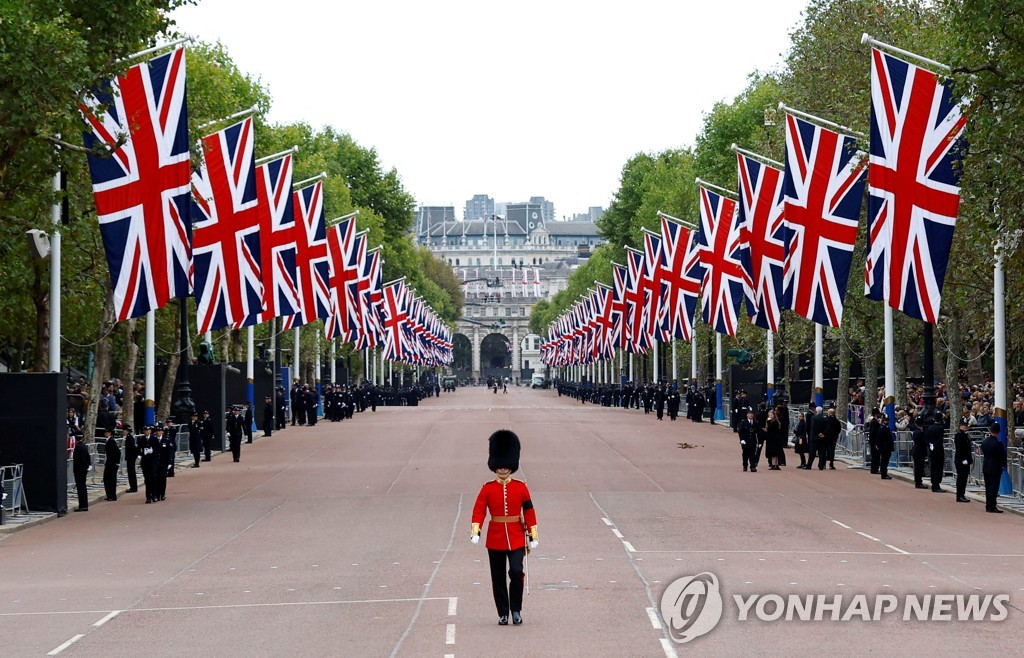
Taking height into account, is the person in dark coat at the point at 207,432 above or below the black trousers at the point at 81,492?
above

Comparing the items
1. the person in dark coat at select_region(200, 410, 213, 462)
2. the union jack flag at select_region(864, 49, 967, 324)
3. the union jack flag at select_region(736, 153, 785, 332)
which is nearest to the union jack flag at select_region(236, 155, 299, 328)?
the person in dark coat at select_region(200, 410, 213, 462)

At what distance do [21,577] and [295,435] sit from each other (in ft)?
122

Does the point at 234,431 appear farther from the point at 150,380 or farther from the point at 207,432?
the point at 150,380

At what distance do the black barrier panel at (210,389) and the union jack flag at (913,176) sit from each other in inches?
923

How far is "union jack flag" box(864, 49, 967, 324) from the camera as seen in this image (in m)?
26.1

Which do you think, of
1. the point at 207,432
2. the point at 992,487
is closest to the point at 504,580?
the point at 992,487

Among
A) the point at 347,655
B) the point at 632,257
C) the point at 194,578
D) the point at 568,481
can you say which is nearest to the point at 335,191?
the point at 632,257

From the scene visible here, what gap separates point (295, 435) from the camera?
184 ft

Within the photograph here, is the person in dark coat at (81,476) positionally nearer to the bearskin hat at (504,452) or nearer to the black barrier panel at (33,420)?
the black barrier panel at (33,420)

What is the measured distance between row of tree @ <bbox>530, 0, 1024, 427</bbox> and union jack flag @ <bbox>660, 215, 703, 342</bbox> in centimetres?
330

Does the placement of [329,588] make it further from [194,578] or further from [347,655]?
[347,655]

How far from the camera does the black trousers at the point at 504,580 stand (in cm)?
1413

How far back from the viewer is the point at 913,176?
26641mm

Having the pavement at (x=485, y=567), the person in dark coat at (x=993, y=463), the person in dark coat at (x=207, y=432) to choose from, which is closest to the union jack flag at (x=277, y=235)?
the person in dark coat at (x=207, y=432)
